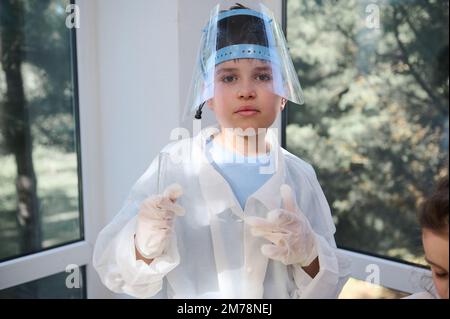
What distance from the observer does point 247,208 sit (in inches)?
34.0

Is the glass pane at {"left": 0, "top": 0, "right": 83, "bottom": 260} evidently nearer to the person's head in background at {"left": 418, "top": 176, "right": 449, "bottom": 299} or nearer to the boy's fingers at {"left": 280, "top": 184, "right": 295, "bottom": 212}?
the boy's fingers at {"left": 280, "top": 184, "right": 295, "bottom": 212}

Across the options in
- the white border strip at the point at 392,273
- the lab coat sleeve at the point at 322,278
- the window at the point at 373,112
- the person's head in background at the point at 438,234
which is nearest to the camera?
the person's head in background at the point at 438,234

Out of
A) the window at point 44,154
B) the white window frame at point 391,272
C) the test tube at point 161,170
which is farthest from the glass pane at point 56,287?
the white window frame at point 391,272

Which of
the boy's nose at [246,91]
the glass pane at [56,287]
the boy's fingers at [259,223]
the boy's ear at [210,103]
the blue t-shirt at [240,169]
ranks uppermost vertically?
the boy's nose at [246,91]

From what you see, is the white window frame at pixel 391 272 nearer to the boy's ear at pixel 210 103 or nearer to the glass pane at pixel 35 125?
the boy's ear at pixel 210 103

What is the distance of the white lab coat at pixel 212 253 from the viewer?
0.85 m

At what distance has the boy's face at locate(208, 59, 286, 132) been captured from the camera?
2.81ft

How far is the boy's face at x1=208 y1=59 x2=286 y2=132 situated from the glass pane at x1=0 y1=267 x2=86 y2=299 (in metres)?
0.58

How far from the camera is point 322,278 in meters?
0.84

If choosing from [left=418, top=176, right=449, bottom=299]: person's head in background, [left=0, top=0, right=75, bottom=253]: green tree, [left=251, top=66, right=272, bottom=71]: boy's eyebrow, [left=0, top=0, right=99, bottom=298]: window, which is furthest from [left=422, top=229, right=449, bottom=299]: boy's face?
[left=0, top=0, right=75, bottom=253]: green tree

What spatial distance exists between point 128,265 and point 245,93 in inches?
15.1

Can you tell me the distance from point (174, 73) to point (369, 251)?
0.67 metres

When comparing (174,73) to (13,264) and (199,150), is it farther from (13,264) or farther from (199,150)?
(13,264)

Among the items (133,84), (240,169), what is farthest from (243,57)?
(133,84)
